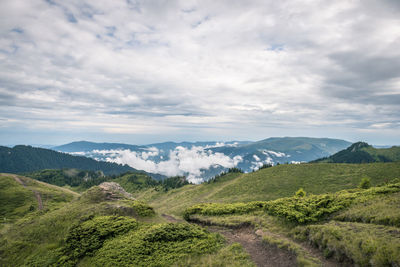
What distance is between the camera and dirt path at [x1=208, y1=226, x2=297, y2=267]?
42.5 feet

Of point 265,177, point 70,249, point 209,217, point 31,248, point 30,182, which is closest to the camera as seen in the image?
point 70,249

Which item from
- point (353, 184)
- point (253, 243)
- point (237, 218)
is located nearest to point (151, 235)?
point (253, 243)

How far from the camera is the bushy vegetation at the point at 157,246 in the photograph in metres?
14.2

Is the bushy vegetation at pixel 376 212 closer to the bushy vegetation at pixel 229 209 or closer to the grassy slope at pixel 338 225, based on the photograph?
the grassy slope at pixel 338 225

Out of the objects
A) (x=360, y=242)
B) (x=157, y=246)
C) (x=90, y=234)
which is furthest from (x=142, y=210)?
(x=360, y=242)

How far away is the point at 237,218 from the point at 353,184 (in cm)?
5298

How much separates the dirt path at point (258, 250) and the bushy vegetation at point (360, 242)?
2460 mm

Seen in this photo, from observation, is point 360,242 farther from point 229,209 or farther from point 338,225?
Answer: point 229,209

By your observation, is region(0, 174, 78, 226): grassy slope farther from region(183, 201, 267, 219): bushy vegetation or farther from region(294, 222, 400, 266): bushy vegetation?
region(294, 222, 400, 266): bushy vegetation

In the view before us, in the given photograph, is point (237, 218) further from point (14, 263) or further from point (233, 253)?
point (14, 263)

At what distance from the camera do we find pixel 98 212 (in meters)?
23.6

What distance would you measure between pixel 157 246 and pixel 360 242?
540 inches

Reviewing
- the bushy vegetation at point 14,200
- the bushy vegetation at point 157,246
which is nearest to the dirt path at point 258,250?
the bushy vegetation at point 157,246

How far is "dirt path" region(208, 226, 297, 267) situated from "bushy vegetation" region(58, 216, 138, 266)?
1021 cm
